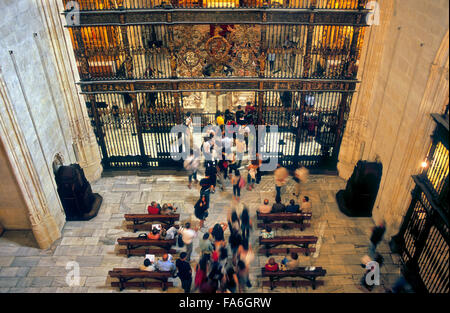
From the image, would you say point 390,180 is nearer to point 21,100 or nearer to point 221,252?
point 221,252

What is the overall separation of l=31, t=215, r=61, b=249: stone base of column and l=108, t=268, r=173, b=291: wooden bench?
2735 millimetres

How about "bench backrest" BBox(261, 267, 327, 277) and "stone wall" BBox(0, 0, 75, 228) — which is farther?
"bench backrest" BBox(261, 267, 327, 277)

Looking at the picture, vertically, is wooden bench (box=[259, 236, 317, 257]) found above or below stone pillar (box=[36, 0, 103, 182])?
below

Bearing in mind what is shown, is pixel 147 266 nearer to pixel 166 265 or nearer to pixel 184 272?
pixel 166 265

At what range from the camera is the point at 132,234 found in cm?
1216

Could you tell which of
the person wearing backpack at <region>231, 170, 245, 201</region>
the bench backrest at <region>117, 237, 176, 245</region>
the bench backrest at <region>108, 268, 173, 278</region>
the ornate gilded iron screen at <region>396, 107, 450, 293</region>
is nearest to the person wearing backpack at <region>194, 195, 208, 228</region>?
the bench backrest at <region>117, 237, 176, 245</region>

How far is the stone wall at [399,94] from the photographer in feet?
30.2

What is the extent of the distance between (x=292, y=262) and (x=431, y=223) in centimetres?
384

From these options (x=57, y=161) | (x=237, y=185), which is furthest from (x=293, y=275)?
(x=57, y=161)

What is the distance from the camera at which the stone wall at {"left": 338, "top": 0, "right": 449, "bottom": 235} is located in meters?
9.20

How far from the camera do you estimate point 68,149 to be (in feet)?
43.8

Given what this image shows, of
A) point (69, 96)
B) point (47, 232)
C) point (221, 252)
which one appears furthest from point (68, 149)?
point (221, 252)

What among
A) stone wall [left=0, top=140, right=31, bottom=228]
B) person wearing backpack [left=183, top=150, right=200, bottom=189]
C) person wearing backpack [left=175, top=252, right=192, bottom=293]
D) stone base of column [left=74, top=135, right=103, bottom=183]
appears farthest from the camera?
person wearing backpack [left=183, top=150, right=200, bottom=189]
